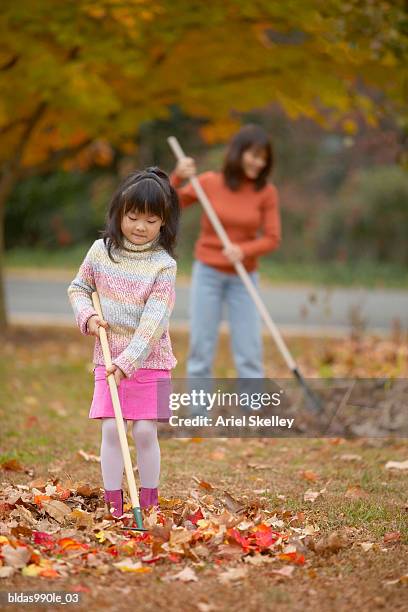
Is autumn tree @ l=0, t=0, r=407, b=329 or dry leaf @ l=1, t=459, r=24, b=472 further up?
autumn tree @ l=0, t=0, r=407, b=329

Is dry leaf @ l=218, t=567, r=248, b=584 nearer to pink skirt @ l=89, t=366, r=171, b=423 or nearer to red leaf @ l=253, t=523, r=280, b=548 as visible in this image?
red leaf @ l=253, t=523, r=280, b=548

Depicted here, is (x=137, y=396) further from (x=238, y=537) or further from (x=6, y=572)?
(x=6, y=572)

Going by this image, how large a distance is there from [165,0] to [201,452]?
12.1 feet

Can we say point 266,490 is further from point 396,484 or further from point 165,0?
point 165,0

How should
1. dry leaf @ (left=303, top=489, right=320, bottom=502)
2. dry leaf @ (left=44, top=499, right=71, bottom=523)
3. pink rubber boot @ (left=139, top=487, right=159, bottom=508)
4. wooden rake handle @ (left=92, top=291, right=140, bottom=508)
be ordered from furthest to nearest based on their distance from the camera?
dry leaf @ (left=303, top=489, right=320, bottom=502) → pink rubber boot @ (left=139, top=487, right=159, bottom=508) → dry leaf @ (left=44, top=499, right=71, bottom=523) → wooden rake handle @ (left=92, top=291, right=140, bottom=508)

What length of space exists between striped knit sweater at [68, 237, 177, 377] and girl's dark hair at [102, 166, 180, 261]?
0.05 metres

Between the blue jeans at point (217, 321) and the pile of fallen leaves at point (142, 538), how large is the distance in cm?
237

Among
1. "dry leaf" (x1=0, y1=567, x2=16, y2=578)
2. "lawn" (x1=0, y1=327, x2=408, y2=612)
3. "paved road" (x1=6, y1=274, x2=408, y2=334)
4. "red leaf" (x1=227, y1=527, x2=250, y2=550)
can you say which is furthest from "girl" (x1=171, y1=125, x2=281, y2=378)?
"paved road" (x1=6, y1=274, x2=408, y2=334)

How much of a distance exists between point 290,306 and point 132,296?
10.2 m

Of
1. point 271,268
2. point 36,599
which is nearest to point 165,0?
point 36,599

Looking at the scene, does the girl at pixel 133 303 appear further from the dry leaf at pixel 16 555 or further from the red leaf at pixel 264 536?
the dry leaf at pixel 16 555

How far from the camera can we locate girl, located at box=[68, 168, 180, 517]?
12.8 ft

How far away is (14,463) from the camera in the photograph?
197 inches

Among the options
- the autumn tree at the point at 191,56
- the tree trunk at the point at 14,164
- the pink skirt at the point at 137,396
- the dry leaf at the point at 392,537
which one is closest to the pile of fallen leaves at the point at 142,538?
the dry leaf at the point at 392,537
